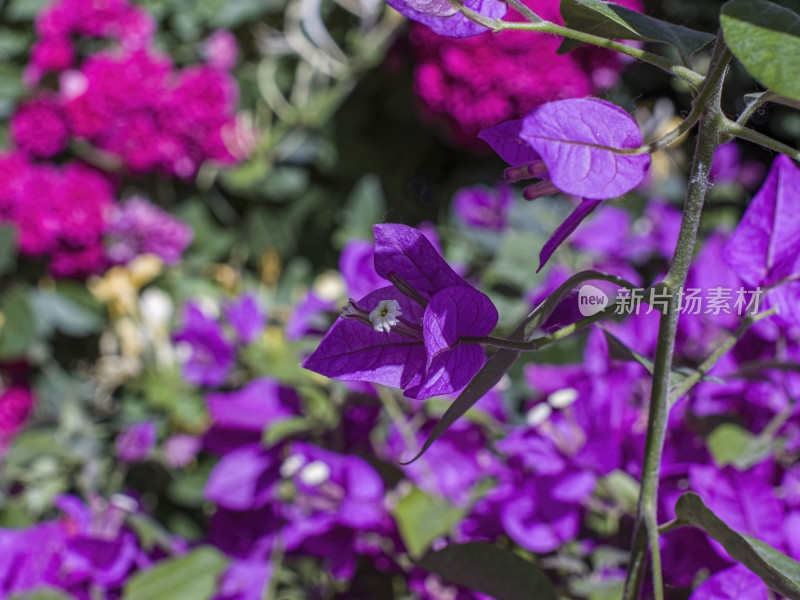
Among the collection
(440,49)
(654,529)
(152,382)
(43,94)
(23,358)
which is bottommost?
(23,358)

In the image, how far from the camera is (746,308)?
414mm

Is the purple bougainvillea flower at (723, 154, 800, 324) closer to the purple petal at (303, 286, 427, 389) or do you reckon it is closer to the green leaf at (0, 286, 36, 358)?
the purple petal at (303, 286, 427, 389)

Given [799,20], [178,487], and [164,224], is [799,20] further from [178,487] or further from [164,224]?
[164,224]

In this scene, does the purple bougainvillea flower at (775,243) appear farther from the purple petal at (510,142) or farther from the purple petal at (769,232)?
the purple petal at (510,142)

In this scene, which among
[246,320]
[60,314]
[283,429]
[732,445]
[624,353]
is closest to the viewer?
[624,353]

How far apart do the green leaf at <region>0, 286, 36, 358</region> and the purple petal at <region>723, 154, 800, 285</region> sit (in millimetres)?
1037

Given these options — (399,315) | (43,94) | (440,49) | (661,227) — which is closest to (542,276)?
(661,227)

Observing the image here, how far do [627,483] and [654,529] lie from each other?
0.20 m

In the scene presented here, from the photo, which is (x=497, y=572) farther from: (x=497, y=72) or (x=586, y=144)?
(x=497, y=72)

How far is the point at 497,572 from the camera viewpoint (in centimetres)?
37

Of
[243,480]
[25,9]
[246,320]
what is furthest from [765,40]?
[25,9]

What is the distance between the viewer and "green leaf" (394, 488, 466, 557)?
490 mm

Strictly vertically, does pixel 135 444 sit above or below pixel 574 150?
below

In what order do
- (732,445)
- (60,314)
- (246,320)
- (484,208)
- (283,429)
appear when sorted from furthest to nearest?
(60,314)
(484,208)
(246,320)
(283,429)
(732,445)
